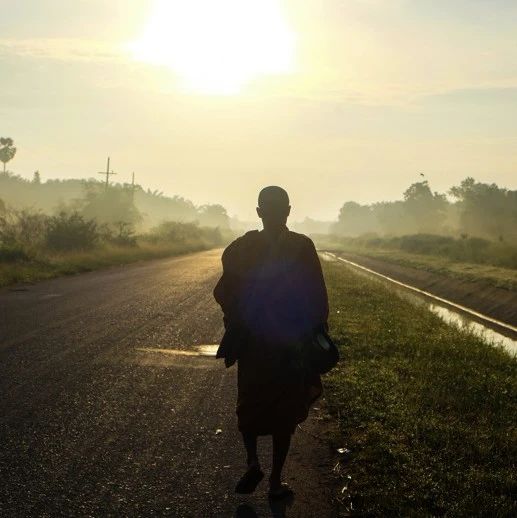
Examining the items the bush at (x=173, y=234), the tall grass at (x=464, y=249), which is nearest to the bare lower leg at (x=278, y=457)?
the tall grass at (x=464, y=249)

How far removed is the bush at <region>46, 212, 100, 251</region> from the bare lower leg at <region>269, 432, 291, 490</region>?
2849 cm

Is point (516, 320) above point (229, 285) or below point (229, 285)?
below

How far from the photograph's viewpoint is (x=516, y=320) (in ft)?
66.4

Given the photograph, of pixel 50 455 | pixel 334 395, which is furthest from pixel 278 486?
pixel 334 395

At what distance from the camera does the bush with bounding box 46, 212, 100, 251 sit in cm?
3122

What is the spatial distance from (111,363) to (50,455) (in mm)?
3506

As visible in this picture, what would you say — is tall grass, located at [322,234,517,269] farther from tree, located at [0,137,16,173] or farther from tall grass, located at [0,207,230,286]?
tree, located at [0,137,16,173]

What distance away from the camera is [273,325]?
14.4 feet

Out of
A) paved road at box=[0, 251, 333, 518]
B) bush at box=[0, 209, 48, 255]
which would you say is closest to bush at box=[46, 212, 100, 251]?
bush at box=[0, 209, 48, 255]

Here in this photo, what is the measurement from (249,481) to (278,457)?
0.92 feet

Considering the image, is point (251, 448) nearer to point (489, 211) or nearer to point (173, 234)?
point (173, 234)

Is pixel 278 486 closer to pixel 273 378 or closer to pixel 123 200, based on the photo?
pixel 273 378

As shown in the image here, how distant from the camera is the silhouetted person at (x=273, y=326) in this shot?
4332 mm

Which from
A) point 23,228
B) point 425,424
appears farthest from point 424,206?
point 425,424
